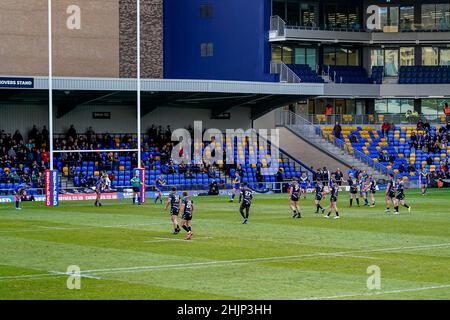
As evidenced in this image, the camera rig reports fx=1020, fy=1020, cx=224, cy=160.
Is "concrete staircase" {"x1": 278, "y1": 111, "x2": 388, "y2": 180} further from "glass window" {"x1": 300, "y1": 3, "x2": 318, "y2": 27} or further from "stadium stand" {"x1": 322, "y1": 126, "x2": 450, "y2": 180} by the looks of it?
"glass window" {"x1": 300, "y1": 3, "x2": 318, "y2": 27}

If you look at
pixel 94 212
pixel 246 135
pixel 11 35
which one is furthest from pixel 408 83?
pixel 94 212

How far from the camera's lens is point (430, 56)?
8594cm

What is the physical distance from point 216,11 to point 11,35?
1595 cm

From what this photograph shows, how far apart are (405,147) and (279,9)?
15117mm

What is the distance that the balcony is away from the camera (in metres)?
79.6

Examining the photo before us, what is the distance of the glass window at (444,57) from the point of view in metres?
86.1

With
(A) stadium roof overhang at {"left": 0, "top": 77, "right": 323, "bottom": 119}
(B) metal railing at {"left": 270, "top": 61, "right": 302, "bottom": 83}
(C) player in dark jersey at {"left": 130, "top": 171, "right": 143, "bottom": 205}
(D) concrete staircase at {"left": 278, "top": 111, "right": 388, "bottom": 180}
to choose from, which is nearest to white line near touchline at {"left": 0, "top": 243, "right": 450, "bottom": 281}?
(C) player in dark jersey at {"left": 130, "top": 171, "right": 143, "bottom": 205}

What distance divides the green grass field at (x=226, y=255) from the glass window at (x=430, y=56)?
130 ft

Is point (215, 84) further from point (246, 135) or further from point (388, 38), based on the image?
point (388, 38)

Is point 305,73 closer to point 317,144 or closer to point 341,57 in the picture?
point 341,57

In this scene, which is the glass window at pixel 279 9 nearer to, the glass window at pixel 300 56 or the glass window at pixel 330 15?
the glass window at pixel 300 56

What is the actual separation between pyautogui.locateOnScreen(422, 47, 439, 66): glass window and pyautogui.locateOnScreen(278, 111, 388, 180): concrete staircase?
15.0m

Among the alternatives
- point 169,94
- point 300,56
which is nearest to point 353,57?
point 300,56
